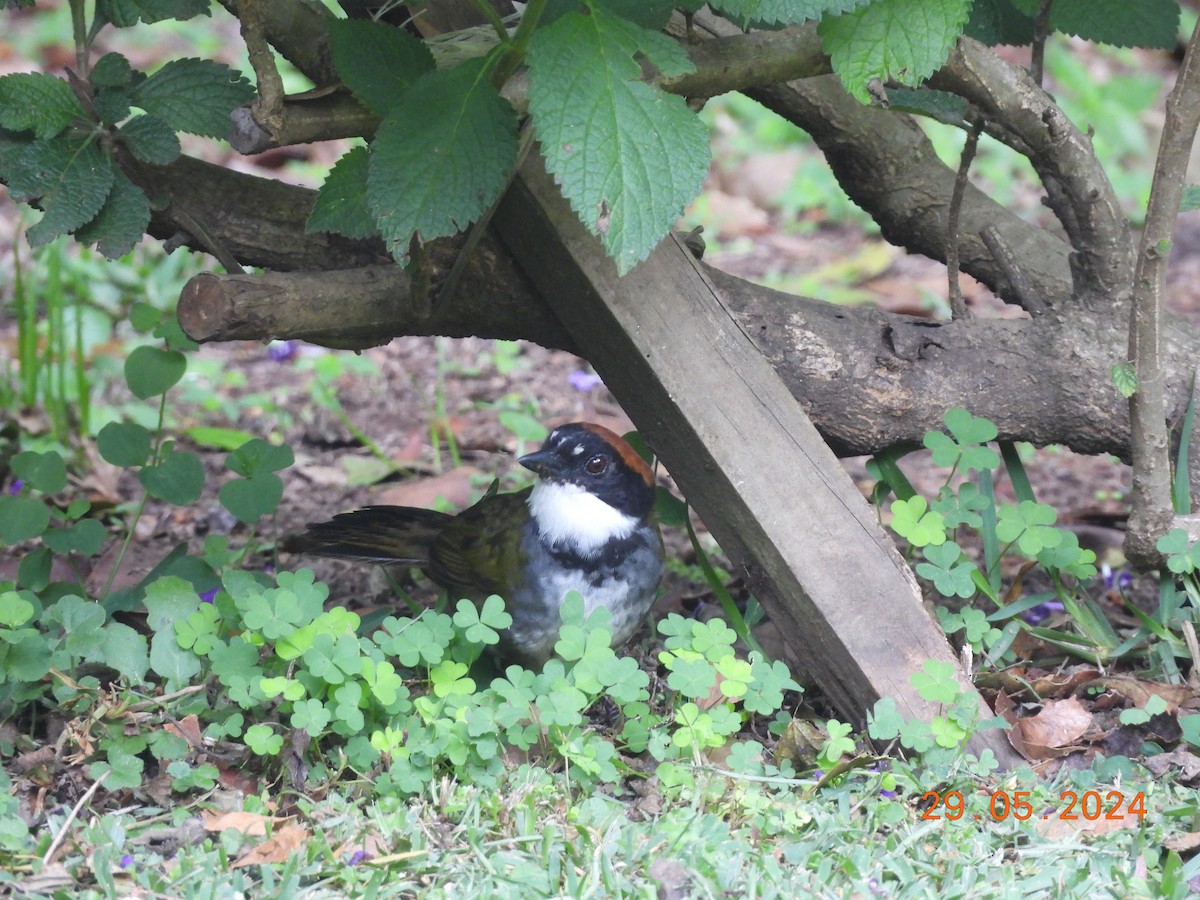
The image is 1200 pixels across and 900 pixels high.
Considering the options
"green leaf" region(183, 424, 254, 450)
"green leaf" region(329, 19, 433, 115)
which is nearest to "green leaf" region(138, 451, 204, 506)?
"green leaf" region(329, 19, 433, 115)

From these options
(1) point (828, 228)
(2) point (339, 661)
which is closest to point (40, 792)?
(2) point (339, 661)

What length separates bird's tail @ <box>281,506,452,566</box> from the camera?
12.0 feet

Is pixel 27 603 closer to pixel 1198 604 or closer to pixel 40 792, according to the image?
pixel 40 792

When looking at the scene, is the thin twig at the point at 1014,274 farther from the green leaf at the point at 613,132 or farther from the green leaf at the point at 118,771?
the green leaf at the point at 118,771

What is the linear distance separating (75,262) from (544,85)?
4.69m

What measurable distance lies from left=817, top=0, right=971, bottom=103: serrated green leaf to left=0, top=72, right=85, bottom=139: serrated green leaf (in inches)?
66.9

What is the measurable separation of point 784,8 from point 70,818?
209cm

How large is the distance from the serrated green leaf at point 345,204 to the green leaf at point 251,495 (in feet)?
3.17

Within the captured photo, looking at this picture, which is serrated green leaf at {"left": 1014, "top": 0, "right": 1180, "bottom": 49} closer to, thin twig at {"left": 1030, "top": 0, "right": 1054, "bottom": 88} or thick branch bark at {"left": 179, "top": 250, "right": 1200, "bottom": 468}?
thin twig at {"left": 1030, "top": 0, "right": 1054, "bottom": 88}

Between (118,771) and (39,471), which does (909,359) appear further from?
(39,471)

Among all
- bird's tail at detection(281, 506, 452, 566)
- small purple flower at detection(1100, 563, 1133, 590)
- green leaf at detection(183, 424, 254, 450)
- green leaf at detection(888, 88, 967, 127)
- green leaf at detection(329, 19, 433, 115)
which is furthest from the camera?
green leaf at detection(183, 424, 254, 450)

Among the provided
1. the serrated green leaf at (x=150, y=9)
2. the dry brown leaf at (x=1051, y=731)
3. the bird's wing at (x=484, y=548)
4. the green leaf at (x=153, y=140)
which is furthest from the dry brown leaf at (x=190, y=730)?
the dry brown leaf at (x=1051, y=731)

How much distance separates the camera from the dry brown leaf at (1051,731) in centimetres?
302

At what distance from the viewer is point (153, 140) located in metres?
3.01
